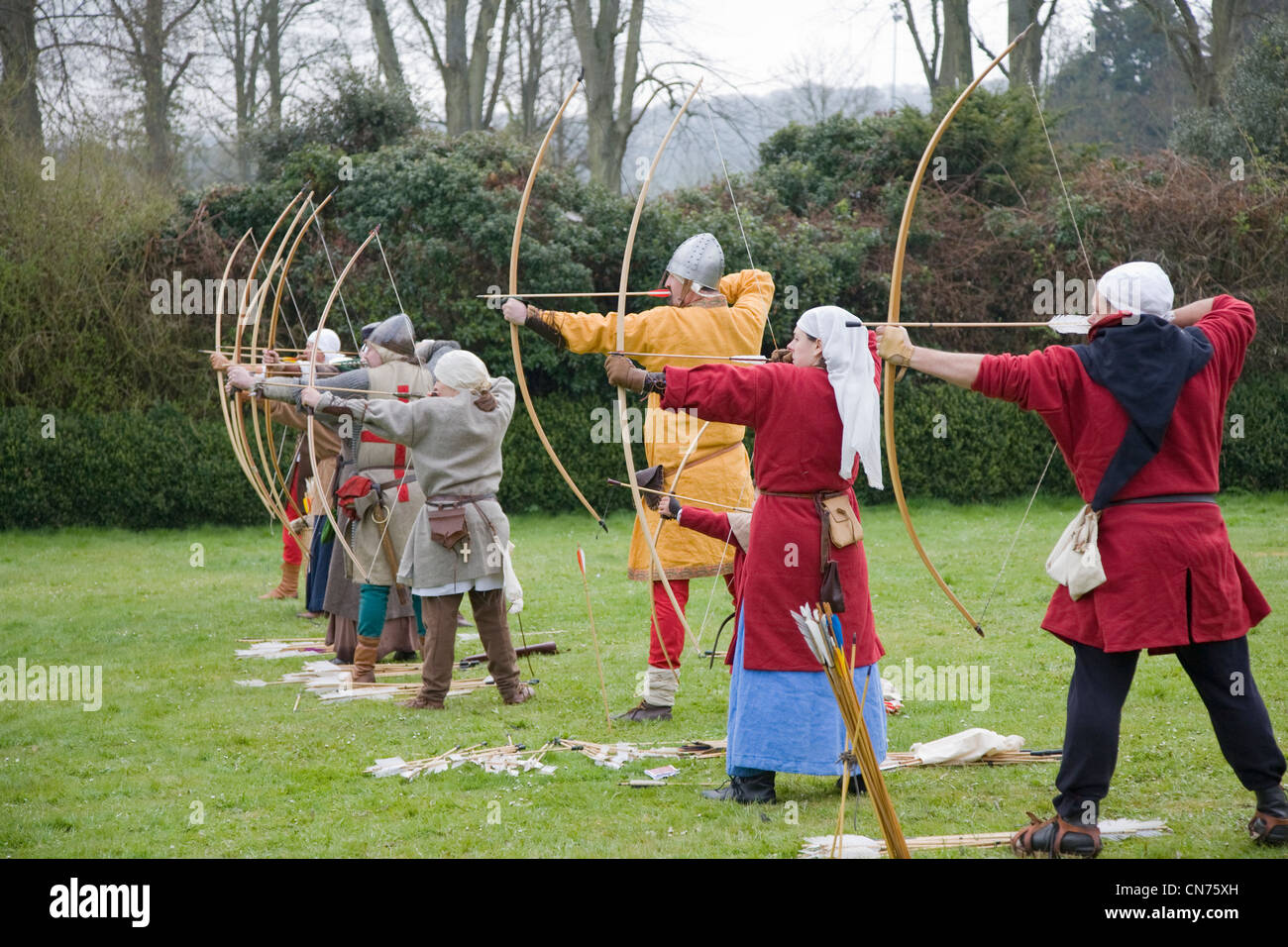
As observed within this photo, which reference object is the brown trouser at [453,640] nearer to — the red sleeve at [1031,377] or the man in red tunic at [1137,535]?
the man in red tunic at [1137,535]

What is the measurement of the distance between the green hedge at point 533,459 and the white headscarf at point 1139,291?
27.6 ft

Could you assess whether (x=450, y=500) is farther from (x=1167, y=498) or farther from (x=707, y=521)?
(x=1167, y=498)

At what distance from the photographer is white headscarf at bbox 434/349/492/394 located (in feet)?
17.3

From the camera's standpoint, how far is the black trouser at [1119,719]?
3.19m

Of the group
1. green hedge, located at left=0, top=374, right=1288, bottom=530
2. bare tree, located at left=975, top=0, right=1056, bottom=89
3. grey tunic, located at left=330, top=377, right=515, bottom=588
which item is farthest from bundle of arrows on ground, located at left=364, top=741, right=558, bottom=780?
bare tree, located at left=975, top=0, right=1056, bottom=89

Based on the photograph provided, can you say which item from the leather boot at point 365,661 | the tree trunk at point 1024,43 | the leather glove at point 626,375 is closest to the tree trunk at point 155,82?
the tree trunk at point 1024,43

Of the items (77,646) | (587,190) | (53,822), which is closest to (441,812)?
(53,822)

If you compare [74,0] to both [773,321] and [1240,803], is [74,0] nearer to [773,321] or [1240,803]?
[773,321]

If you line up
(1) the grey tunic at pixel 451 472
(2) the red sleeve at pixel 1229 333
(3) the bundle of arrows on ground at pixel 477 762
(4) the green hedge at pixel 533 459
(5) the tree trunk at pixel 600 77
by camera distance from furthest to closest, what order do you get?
(5) the tree trunk at pixel 600 77 → (4) the green hedge at pixel 533 459 → (1) the grey tunic at pixel 451 472 → (3) the bundle of arrows on ground at pixel 477 762 → (2) the red sleeve at pixel 1229 333

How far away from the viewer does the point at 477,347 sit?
12.5m

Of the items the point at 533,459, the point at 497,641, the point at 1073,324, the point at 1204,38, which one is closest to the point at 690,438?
the point at 497,641

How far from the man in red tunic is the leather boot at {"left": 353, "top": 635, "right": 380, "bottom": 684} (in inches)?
137

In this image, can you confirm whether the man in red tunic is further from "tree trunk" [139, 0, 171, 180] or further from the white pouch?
"tree trunk" [139, 0, 171, 180]

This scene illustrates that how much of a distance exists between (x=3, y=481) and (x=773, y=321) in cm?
757
